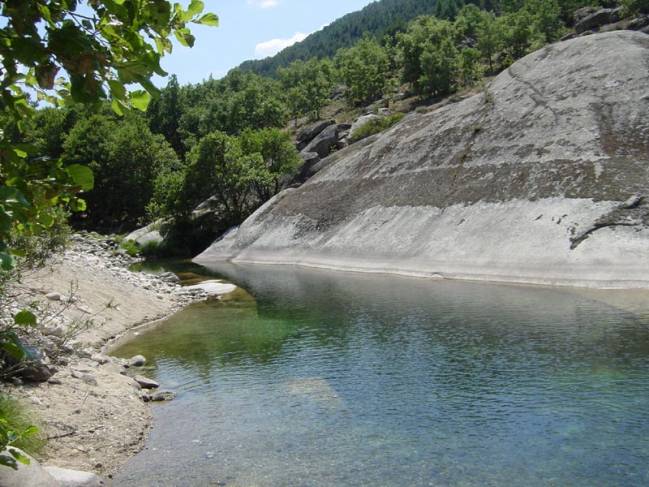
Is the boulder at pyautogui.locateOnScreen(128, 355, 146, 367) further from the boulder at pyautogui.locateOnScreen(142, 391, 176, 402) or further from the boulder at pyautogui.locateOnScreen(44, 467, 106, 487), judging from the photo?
the boulder at pyautogui.locateOnScreen(44, 467, 106, 487)

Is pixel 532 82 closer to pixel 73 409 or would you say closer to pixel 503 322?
pixel 503 322

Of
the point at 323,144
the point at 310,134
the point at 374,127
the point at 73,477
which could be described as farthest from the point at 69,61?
the point at 310,134

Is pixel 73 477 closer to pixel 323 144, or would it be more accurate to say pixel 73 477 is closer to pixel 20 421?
pixel 20 421

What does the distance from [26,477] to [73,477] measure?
1.79m

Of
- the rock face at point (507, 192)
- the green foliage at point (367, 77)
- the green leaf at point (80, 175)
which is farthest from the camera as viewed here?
the green foliage at point (367, 77)

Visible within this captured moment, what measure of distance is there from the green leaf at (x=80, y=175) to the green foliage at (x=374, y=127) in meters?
92.6

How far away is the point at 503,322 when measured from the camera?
28.1m

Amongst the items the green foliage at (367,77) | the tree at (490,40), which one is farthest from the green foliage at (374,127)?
the tree at (490,40)

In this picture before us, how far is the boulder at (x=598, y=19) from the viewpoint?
123250 mm

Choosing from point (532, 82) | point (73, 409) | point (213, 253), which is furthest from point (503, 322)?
point (213, 253)

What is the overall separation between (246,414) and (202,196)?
70.3 m

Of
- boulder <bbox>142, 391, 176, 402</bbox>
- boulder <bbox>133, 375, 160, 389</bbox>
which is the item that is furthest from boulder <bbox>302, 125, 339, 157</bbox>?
boulder <bbox>142, 391, 176, 402</bbox>

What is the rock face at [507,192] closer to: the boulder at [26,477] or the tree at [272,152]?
the tree at [272,152]

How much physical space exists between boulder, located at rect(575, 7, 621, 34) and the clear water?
4374 inches
